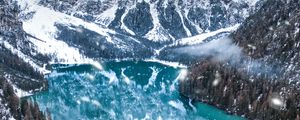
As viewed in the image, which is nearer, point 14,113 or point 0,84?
point 14,113

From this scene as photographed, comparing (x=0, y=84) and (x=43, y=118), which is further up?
(x=0, y=84)

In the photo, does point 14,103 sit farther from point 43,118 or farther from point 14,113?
point 43,118

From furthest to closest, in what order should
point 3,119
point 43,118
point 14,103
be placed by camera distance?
point 43,118
point 14,103
point 3,119

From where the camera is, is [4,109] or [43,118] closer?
[4,109]

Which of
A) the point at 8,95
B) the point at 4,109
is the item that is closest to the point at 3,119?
the point at 4,109

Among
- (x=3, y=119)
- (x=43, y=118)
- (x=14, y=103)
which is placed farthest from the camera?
(x=43, y=118)

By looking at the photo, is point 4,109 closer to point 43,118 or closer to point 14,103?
point 14,103

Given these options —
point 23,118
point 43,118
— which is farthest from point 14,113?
point 43,118
